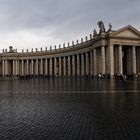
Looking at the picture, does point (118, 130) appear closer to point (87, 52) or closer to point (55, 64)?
point (87, 52)

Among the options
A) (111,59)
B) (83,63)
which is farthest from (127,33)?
(83,63)

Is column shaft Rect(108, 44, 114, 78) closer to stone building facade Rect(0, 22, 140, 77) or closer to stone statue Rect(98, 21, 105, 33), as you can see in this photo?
stone building facade Rect(0, 22, 140, 77)

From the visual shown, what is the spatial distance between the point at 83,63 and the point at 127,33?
18772mm

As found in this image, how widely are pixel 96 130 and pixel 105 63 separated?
62.0 m

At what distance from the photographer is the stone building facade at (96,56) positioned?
220ft

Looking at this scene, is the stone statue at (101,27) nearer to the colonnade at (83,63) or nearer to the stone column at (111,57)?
the colonnade at (83,63)

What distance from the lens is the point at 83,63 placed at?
267 ft

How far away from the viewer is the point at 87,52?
256ft

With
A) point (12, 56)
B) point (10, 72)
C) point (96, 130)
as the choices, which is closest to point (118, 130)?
point (96, 130)

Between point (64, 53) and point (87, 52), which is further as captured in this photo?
point (64, 53)

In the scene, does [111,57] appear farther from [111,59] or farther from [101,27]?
[101,27]

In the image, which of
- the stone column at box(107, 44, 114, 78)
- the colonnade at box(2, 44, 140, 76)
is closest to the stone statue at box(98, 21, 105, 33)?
the colonnade at box(2, 44, 140, 76)

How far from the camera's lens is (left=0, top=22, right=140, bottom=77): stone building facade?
6700 centimetres

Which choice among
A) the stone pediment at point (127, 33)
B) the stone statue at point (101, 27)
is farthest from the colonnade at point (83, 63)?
the stone statue at point (101, 27)
